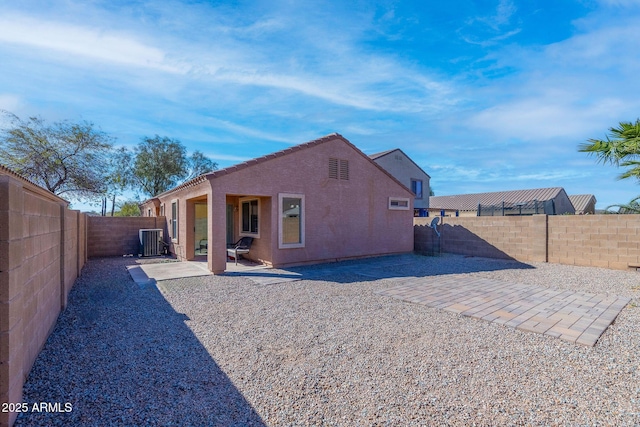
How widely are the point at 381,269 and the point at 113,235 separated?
11.9m

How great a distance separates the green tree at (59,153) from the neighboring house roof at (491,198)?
118ft

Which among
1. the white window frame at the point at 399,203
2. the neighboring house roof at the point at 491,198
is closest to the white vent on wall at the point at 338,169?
the white window frame at the point at 399,203

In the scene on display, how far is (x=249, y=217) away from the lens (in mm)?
12508

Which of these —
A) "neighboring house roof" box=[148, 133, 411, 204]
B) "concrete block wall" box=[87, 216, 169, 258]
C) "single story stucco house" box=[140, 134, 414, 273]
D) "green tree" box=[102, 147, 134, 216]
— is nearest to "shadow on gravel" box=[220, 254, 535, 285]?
"single story stucco house" box=[140, 134, 414, 273]

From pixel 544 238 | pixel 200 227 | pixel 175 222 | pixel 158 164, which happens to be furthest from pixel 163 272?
pixel 158 164

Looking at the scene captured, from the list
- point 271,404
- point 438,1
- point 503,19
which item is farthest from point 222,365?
point 503,19

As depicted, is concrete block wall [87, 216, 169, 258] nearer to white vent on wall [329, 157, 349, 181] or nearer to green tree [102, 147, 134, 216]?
white vent on wall [329, 157, 349, 181]

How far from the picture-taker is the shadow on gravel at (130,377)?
2766 mm

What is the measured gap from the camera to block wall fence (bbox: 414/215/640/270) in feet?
35.8

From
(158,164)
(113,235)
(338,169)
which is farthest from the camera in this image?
(158,164)

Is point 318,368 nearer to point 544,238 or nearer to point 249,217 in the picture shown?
point 249,217

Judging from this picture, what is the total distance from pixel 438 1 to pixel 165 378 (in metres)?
11.7

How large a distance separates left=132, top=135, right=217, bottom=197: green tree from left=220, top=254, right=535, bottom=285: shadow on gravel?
2282cm

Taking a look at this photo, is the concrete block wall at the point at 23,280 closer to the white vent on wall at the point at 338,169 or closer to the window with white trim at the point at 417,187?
the white vent on wall at the point at 338,169
